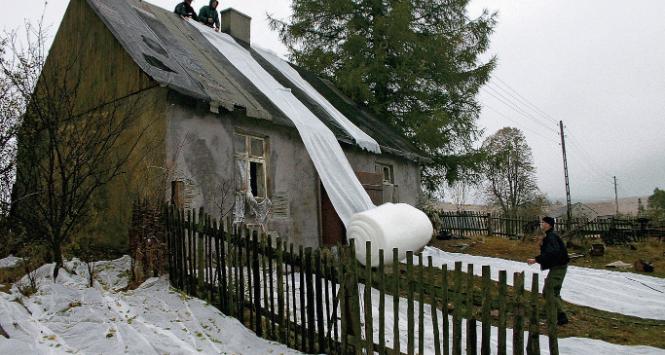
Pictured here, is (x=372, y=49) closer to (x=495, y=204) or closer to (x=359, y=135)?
(x=359, y=135)

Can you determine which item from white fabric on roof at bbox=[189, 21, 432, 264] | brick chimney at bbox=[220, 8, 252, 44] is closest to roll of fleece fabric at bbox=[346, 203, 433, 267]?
white fabric on roof at bbox=[189, 21, 432, 264]

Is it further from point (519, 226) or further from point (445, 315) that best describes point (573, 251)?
point (445, 315)

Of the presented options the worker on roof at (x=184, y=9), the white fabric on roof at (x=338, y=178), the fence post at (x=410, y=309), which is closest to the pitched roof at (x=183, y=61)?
the white fabric on roof at (x=338, y=178)

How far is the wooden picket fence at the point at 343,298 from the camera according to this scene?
150 inches

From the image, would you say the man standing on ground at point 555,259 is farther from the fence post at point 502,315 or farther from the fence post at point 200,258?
the fence post at point 200,258

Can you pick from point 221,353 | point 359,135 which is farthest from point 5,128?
point 359,135

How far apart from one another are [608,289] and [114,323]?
357 inches

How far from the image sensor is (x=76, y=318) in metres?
4.58

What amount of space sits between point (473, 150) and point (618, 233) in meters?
7.12

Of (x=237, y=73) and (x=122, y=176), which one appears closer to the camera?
(x=122, y=176)

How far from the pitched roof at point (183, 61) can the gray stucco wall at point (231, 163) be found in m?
0.42

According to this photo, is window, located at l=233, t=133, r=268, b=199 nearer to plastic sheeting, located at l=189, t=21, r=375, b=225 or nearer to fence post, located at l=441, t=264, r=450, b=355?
plastic sheeting, located at l=189, t=21, r=375, b=225

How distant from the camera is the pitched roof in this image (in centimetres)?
→ 771

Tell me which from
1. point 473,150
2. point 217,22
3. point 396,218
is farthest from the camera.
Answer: point 473,150
